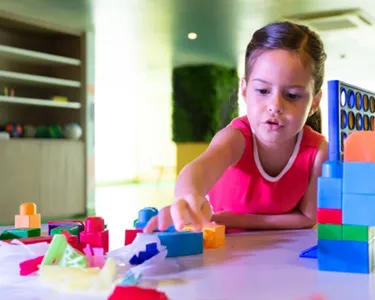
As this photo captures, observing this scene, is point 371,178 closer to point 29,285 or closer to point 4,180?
point 29,285

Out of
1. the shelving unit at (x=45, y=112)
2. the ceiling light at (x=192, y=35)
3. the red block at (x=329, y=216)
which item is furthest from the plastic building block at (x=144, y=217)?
the ceiling light at (x=192, y=35)

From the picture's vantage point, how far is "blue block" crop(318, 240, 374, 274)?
1.53ft

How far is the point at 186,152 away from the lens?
6488mm

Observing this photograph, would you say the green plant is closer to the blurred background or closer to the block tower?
the blurred background

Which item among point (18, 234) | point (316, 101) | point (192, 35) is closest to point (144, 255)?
point (18, 234)

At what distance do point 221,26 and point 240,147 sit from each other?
3.70 meters

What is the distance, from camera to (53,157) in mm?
3748

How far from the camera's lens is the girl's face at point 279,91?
64cm

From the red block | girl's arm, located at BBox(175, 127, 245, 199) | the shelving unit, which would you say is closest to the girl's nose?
girl's arm, located at BBox(175, 127, 245, 199)

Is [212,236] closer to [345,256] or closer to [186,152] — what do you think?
[345,256]

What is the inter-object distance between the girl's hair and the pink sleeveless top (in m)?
0.10

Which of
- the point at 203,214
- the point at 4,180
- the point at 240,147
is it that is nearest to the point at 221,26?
the point at 4,180

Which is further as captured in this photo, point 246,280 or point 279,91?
point 279,91

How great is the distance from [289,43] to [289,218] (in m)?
0.28
